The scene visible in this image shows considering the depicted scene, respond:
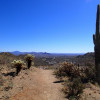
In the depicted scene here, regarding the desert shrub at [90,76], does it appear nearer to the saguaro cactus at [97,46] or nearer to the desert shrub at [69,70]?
the saguaro cactus at [97,46]

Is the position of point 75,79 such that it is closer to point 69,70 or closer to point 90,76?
point 90,76

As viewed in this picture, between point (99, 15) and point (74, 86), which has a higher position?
point (99, 15)

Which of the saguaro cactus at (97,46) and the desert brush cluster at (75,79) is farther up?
the saguaro cactus at (97,46)

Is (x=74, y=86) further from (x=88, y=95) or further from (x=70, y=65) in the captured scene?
(x=70, y=65)

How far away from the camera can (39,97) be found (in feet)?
22.1

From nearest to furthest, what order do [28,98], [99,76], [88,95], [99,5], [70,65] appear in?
[28,98] < [88,95] < [99,76] < [99,5] < [70,65]

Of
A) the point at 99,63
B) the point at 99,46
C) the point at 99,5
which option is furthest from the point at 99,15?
the point at 99,63

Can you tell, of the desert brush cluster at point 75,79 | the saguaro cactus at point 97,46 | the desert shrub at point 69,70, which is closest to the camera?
the desert brush cluster at point 75,79

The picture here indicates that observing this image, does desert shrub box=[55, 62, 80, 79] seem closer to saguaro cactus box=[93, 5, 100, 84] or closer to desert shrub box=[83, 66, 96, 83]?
desert shrub box=[83, 66, 96, 83]

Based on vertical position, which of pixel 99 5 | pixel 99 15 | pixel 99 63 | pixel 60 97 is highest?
pixel 99 5

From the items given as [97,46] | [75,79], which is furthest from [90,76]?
[75,79]

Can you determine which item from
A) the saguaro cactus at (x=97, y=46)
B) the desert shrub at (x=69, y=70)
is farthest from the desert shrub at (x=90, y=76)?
the desert shrub at (x=69, y=70)

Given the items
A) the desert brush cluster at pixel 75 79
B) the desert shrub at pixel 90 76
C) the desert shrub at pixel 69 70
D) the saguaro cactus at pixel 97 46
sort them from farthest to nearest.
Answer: the desert shrub at pixel 69 70, the desert shrub at pixel 90 76, the saguaro cactus at pixel 97 46, the desert brush cluster at pixel 75 79

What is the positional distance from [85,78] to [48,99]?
5.18m
